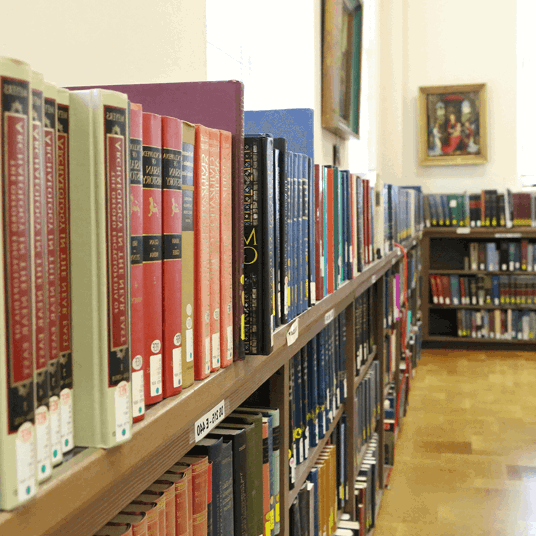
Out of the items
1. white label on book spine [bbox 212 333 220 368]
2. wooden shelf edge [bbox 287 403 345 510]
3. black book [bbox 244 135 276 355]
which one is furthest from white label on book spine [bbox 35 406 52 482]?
wooden shelf edge [bbox 287 403 345 510]

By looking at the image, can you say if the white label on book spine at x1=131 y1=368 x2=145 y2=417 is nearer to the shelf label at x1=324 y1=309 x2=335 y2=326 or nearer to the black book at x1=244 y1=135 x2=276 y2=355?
the black book at x1=244 y1=135 x2=276 y2=355

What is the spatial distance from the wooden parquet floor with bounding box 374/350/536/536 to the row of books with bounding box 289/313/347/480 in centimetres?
123

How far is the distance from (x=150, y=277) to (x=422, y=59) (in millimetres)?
7199

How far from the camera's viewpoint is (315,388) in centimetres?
173

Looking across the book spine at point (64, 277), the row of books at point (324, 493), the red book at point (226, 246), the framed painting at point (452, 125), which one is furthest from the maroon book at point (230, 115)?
the framed painting at point (452, 125)

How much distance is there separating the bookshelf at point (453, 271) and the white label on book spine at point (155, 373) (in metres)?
6.22

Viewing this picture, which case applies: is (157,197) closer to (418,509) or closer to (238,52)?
(238,52)

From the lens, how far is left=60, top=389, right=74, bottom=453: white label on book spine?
0.53 meters

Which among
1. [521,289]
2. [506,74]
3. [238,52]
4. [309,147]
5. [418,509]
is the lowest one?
[418,509]

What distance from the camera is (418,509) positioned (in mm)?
3139

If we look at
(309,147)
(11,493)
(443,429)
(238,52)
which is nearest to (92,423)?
(11,493)

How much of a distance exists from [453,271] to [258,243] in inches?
239

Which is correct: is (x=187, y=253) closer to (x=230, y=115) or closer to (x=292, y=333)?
(x=230, y=115)

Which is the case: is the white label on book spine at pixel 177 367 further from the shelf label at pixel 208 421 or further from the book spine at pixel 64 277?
the book spine at pixel 64 277
